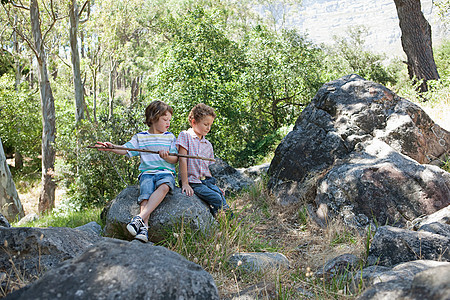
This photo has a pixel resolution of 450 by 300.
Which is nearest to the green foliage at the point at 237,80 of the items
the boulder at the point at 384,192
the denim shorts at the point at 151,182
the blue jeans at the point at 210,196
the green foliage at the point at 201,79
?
the green foliage at the point at 201,79

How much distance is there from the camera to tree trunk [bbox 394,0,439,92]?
37.7 ft

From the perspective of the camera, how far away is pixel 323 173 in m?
5.77

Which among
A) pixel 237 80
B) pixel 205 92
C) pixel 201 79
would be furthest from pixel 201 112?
pixel 237 80

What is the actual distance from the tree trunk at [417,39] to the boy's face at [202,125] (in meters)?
9.02

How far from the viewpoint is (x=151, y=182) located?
421 cm

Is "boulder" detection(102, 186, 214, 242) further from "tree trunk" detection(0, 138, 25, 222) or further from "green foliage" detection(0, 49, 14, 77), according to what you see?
"green foliage" detection(0, 49, 14, 77)

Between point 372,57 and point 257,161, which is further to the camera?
point 372,57

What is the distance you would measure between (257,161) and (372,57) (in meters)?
16.4

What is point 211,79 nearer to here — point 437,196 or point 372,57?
point 437,196

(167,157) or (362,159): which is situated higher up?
(167,157)

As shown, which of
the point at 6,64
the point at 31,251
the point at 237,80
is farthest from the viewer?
the point at 6,64

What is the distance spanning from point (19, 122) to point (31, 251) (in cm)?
1853

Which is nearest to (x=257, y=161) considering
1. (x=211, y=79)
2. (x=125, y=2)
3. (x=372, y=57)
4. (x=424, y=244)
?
(x=211, y=79)

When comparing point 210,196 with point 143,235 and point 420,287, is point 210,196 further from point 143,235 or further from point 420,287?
point 420,287
